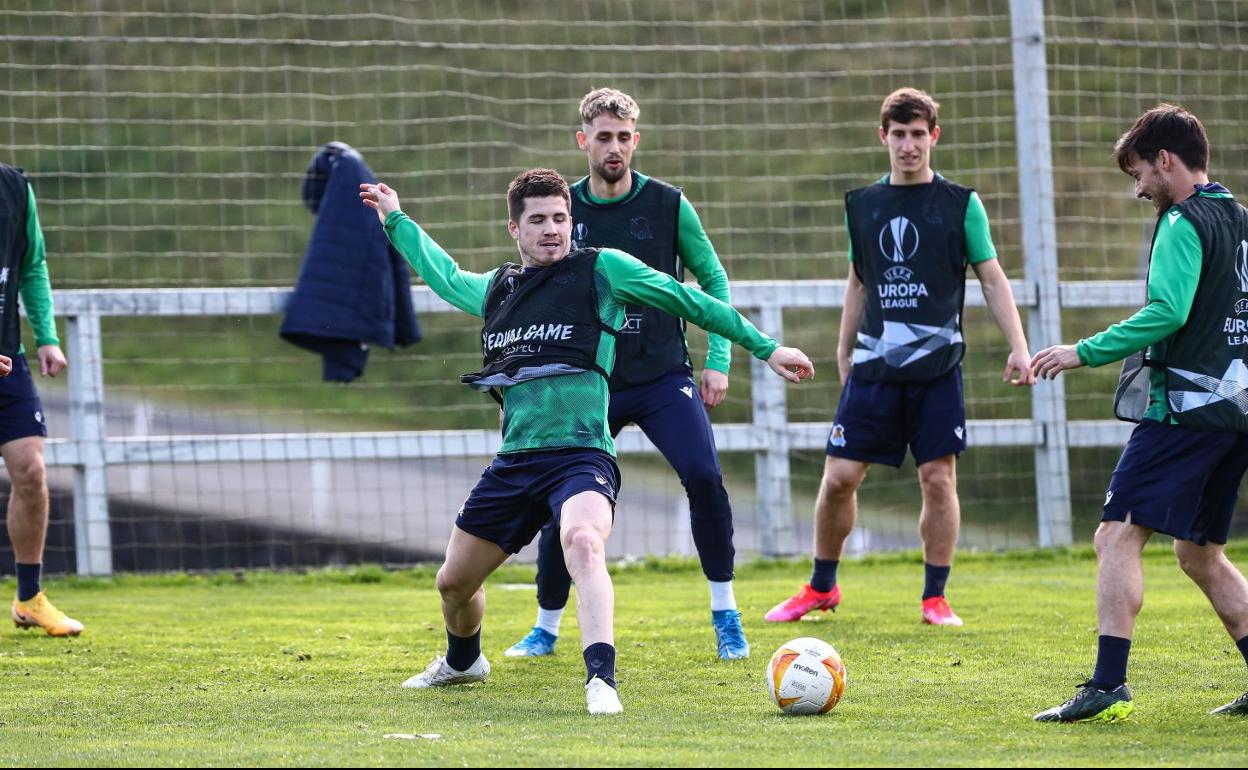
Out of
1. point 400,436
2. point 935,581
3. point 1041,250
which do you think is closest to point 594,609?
point 935,581

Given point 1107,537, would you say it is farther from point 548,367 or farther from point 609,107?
point 609,107

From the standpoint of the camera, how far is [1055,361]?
440 cm

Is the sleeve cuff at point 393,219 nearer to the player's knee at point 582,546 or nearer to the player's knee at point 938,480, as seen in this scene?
the player's knee at point 582,546

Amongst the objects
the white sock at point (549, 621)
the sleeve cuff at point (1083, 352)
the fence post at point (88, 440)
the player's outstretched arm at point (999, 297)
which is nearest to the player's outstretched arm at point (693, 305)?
the sleeve cuff at point (1083, 352)

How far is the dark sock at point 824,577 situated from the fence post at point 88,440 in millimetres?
4036

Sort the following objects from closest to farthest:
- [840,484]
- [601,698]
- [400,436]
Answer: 1. [601,698]
2. [840,484]
3. [400,436]

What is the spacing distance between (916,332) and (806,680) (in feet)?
8.23

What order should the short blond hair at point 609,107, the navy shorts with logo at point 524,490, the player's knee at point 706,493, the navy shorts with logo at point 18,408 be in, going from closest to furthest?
the navy shorts with logo at point 524,490 → the player's knee at point 706,493 → the short blond hair at point 609,107 → the navy shorts with logo at point 18,408

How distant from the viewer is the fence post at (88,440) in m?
8.62

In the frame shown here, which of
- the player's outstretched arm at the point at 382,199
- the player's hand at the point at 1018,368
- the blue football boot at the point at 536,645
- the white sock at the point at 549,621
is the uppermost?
the player's outstretched arm at the point at 382,199

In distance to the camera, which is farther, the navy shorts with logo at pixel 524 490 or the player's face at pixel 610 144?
the player's face at pixel 610 144

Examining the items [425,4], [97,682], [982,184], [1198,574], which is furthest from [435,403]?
[1198,574]

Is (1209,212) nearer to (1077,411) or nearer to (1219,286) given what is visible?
(1219,286)

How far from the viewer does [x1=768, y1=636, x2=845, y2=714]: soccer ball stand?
15.0 feet
